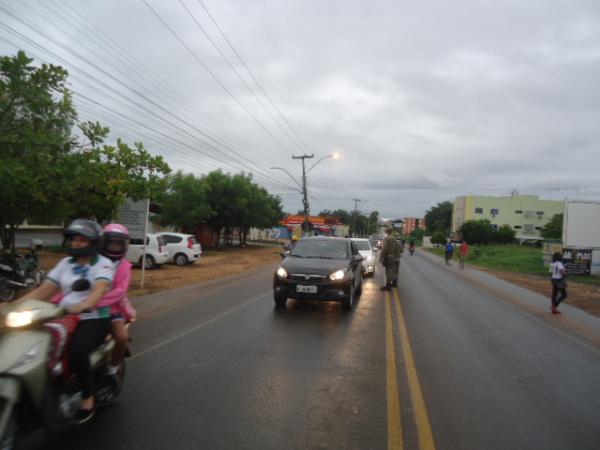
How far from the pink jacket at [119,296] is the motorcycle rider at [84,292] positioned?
0.07 metres

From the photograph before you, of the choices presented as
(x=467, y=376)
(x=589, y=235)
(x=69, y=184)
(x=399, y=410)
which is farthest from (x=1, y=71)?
(x=589, y=235)

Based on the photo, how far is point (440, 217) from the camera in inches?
4771

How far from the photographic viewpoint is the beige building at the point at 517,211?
3310 inches

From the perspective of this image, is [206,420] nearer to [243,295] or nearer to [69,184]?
[69,184]

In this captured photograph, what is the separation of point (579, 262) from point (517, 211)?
207 feet

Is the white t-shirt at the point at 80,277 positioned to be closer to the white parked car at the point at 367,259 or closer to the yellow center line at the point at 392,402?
the yellow center line at the point at 392,402

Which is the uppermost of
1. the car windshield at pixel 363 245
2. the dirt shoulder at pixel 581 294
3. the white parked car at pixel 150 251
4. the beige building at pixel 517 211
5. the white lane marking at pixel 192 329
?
the beige building at pixel 517 211

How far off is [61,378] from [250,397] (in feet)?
6.06

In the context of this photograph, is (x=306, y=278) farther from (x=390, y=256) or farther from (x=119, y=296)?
(x=119, y=296)

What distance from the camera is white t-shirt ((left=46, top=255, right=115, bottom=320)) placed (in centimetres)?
372

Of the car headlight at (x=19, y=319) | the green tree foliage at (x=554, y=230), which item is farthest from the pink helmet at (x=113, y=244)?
the green tree foliage at (x=554, y=230)

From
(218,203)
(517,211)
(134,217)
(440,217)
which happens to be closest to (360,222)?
(440,217)

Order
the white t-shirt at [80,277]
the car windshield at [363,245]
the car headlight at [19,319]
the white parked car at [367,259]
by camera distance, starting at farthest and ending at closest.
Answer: the car windshield at [363,245]
the white parked car at [367,259]
the white t-shirt at [80,277]
the car headlight at [19,319]

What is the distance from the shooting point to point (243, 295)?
12.1m
